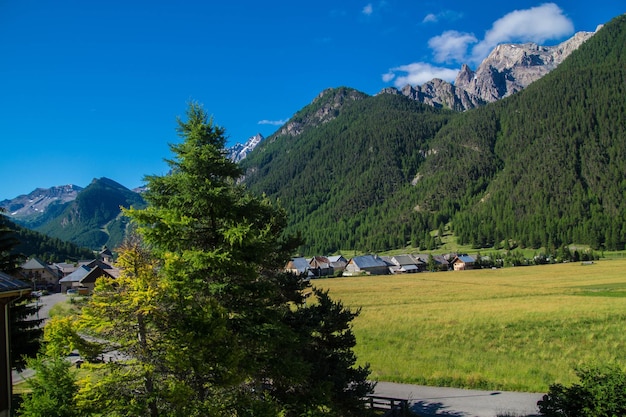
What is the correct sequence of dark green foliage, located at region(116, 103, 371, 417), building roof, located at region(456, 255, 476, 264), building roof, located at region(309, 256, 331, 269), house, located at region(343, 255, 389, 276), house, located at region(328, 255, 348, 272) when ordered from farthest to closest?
house, located at region(328, 255, 348, 272), building roof, located at region(309, 256, 331, 269), house, located at region(343, 255, 389, 276), building roof, located at region(456, 255, 476, 264), dark green foliage, located at region(116, 103, 371, 417)

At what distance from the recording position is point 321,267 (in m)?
138

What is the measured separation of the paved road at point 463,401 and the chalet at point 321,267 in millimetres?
110702

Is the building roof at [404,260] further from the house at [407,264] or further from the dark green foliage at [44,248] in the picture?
the dark green foliage at [44,248]

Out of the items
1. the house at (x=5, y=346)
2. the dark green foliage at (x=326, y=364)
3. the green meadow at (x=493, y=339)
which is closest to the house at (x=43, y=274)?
the green meadow at (x=493, y=339)

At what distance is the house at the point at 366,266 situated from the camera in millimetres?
133250

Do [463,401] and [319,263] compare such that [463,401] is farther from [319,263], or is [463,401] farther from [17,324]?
[319,263]

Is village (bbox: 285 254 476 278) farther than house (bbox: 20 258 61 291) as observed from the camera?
Yes

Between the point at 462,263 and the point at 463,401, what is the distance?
406 ft

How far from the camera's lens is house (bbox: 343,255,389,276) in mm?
133250

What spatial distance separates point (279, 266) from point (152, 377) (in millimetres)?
7492

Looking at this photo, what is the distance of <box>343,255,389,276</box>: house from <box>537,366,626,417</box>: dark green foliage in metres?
120

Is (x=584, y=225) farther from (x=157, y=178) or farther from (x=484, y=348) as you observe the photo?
(x=157, y=178)

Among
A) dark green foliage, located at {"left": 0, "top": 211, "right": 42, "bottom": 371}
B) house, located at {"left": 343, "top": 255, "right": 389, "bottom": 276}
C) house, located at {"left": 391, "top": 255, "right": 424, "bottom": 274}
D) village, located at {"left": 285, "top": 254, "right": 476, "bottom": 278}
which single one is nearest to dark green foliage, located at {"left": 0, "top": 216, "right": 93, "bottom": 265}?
village, located at {"left": 285, "top": 254, "right": 476, "bottom": 278}

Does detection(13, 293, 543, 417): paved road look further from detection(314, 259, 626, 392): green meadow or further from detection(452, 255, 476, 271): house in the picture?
detection(452, 255, 476, 271): house
